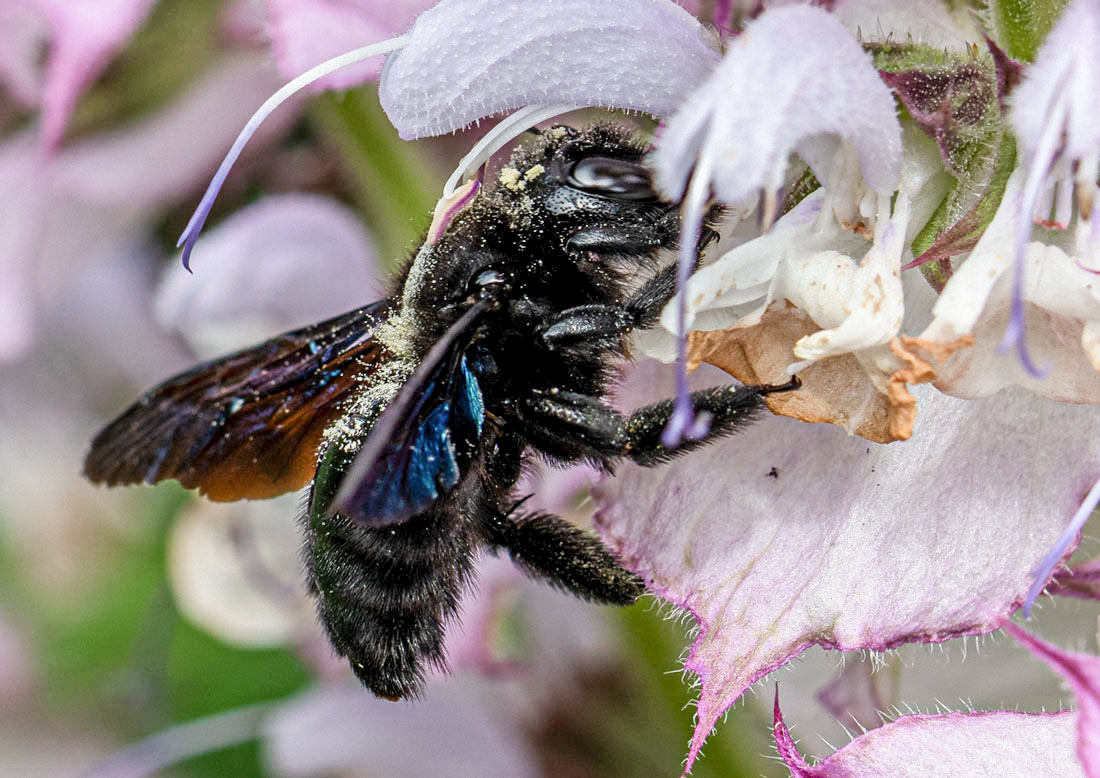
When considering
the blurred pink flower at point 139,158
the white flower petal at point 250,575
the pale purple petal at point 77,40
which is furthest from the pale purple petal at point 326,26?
the white flower petal at point 250,575

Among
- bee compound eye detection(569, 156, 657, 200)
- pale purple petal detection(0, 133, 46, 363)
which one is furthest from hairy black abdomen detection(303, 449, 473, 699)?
pale purple petal detection(0, 133, 46, 363)

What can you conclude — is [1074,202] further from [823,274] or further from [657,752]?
[657,752]

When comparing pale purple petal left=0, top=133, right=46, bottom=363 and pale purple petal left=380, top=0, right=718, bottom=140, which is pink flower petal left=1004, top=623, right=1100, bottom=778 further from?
pale purple petal left=0, top=133, right=46, bottom=363

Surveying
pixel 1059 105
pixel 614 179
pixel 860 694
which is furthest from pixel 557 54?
pixel 860 694

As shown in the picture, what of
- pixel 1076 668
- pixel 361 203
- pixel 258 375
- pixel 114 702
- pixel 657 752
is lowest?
pixel 114 702

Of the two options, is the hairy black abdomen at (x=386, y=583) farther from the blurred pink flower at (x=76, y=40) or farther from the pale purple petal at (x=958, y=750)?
the blurred pink flower at (x=76, y=40)

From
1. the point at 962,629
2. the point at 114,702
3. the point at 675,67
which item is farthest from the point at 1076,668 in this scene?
the point at 114,702
